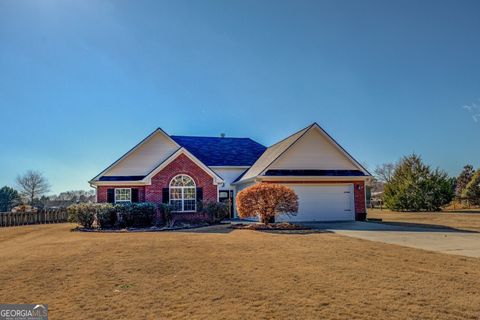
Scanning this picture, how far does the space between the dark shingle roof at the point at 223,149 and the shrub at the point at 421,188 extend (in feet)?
45.5

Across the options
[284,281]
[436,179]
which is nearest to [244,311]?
[284,281]

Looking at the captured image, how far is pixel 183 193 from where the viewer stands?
907 inches

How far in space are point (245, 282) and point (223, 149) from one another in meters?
24.6

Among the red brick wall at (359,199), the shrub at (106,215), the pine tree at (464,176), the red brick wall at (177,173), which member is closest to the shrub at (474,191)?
the pine tree at (464,176)

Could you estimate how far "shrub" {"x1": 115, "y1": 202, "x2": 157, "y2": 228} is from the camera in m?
19.4

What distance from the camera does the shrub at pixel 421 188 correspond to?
33.7 metres

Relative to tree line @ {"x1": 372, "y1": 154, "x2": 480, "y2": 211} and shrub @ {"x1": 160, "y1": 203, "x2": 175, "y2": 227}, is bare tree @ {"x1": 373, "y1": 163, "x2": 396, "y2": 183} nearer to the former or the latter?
tree line @ {"x1": 372, "y1": 154, "x2": 480, "y2": 211}

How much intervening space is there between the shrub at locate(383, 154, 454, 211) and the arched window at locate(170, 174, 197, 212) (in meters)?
21.4

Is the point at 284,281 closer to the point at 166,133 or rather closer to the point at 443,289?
the point at 443,289

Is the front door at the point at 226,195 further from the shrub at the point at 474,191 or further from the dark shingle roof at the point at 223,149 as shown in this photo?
the shrub at the point at 474,191

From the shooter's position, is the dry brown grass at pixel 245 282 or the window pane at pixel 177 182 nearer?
the dry brown grass at pixel 245 282

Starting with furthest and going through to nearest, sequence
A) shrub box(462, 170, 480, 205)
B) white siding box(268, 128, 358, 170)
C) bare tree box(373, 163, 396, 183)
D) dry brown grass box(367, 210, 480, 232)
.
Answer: bare tree box(373, 163, 396, 183), shrub box(462, 170, 480, 205), white siding box(268, 128, 358, 170), dry brown grass box(367, 210, 480, 232)

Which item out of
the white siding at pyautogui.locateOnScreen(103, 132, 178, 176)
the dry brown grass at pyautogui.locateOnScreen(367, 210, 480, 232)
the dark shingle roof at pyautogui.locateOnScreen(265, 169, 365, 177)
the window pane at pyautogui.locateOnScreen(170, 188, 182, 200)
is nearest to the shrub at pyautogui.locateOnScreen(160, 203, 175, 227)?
the window pane at pyautogui.locateOnScreen(170, 188, 182, 200)

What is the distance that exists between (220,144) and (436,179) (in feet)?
65.2
